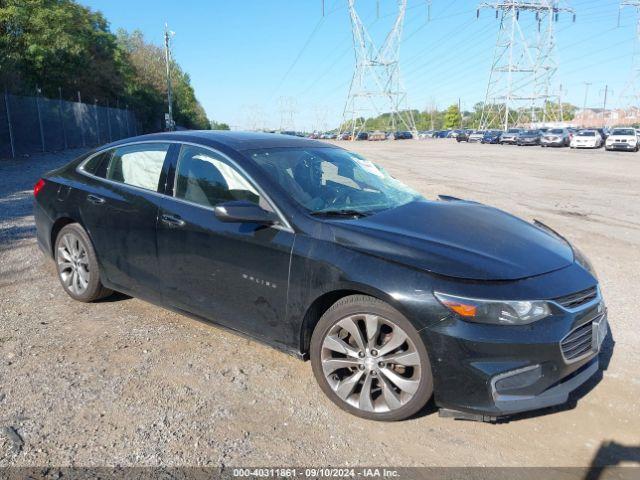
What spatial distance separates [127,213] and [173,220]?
57 cm

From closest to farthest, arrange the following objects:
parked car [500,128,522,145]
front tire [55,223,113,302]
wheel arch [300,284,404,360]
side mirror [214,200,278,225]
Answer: wheel arch [300,284,404,360], side mirror [214,200,278,225], front tire [55,223,113,302], parked car [500,128,522,145]

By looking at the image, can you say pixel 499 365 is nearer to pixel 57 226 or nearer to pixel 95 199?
pixel 95 199

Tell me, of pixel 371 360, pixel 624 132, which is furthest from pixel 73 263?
pixel 624 132

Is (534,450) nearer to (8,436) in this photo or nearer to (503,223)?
(503,223)

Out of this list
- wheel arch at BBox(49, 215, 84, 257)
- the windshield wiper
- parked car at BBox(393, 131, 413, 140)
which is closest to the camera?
the windshield wiper

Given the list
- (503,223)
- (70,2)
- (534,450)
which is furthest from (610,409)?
(70,2)

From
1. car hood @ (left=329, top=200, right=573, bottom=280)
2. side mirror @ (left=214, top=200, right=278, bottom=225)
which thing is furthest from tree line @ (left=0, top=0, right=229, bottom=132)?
car hood @ (left=329, top=200, right=573, bottom=280)

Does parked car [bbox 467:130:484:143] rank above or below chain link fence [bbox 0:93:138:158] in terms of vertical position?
below

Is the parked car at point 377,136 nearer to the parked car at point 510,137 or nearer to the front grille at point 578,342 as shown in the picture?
the parked car at point 510,137

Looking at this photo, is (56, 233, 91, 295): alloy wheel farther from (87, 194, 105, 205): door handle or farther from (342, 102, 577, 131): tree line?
(342, 102, 577, 131): tree line

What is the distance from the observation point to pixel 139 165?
4387mm

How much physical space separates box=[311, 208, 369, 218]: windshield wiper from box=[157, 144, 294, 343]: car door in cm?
26

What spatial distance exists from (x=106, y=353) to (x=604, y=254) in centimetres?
615

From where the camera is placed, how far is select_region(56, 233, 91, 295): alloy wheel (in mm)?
4688
